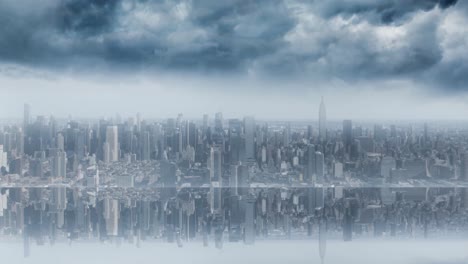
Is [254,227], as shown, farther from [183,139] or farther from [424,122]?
[424,122]

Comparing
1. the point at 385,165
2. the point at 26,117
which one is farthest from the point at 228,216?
the point at 26,117

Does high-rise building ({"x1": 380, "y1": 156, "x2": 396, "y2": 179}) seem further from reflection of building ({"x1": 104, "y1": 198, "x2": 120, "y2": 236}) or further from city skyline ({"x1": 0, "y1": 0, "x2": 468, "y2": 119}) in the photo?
reflection of building ({"x1": 104, "y1": 198, "x2": 120, "y2": 236})

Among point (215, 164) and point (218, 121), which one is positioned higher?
point (218, 121)

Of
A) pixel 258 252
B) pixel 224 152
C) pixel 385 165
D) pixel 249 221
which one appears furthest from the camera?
pixel 385 165

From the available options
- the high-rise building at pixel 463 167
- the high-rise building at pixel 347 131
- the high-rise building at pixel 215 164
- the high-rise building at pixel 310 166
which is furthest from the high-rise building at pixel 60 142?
the high-rise building at pixel 463 167

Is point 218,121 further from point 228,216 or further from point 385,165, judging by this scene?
point 385,165

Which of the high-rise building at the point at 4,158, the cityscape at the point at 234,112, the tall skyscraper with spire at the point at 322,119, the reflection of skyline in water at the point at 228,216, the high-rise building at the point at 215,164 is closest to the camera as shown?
the reflection of skyline in water at the point at 228,216

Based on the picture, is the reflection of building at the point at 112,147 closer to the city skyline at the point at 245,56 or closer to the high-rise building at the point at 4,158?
the city skyline at the point at 245,56

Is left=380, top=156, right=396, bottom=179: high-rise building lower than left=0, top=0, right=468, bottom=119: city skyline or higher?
lower

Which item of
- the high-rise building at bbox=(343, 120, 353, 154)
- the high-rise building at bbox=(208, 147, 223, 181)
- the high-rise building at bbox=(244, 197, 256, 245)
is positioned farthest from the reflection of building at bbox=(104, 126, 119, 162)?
the high-rise building at bbox=(343, 120, 353, 154)

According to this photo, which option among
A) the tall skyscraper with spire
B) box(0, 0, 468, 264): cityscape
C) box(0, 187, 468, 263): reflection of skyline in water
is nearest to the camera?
box(0, 187, 468, 263): reflection of skyline in water

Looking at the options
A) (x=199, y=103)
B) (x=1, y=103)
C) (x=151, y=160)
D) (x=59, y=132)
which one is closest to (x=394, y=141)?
(x=199, y=103)
